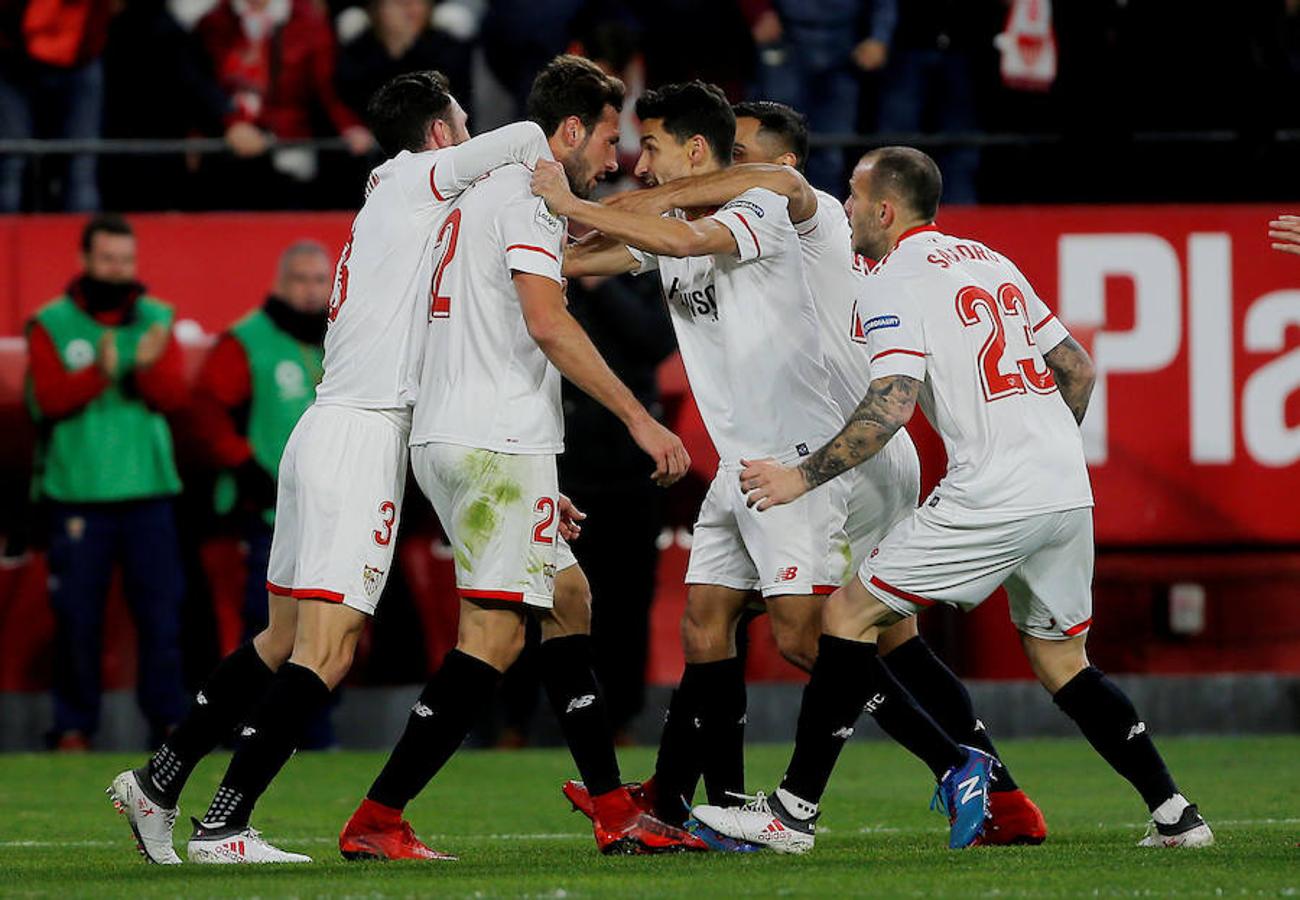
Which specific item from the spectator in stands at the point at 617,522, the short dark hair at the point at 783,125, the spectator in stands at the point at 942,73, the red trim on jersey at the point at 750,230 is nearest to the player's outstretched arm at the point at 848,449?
the red trim on jersey at the point at 750,230

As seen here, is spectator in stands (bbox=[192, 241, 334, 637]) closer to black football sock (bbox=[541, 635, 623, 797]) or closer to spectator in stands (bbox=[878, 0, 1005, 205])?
spectator in stands (bbox=[878, 0, 1005, 205])

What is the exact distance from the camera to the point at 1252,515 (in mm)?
12688

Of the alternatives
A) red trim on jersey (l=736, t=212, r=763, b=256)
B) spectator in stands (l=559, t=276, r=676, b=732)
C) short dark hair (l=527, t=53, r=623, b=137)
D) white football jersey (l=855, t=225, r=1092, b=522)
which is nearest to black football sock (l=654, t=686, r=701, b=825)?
white football jersey (l=855, t=225, r=1092, b=522)

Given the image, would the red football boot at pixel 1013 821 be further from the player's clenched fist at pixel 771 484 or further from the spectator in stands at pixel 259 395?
the spectator in stands at pixel 259 395

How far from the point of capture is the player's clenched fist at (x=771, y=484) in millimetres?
6977

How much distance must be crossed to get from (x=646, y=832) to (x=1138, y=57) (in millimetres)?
7506

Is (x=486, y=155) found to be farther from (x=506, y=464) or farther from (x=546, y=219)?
(x=506, y=464)

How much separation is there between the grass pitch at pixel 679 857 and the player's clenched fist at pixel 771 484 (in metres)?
1.05

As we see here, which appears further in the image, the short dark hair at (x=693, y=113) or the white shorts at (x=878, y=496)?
the white shorts at (x=878, y=496)

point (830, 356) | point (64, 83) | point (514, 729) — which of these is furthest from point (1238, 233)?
point (64, 83)

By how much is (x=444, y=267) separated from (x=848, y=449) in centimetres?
138

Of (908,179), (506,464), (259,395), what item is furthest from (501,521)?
(259,395)

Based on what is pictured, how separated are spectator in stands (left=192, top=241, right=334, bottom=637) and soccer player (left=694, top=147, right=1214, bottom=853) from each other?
201 inches

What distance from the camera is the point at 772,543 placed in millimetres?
7324
